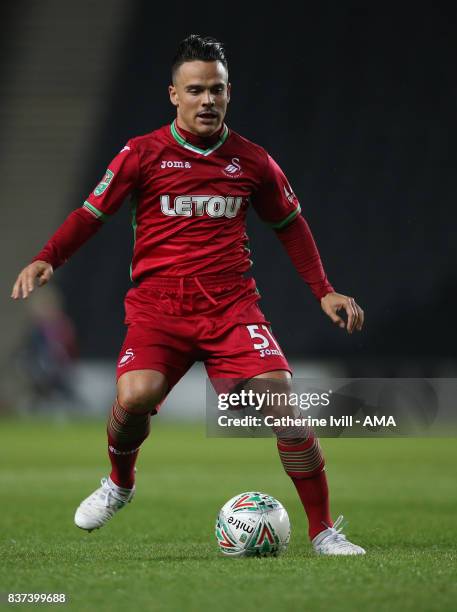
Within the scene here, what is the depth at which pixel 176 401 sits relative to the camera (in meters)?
17.0

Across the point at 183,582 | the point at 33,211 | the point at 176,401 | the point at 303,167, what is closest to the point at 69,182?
the point at 33,211

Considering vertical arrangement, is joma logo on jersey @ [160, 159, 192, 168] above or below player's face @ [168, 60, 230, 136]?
below

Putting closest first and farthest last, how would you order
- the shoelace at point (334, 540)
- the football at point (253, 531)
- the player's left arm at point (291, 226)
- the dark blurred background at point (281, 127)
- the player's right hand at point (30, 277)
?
1. the player's right hand at point (30, 277)
2. the football at point (253, 531)
3. the shoelace at point (334, 540)
4. the player's left arm at point (291, 226)
5. the dark blurred background at point (281, 127)

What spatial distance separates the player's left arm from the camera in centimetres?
518

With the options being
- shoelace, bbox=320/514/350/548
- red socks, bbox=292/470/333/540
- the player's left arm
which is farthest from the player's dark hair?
shoelace, bbox=320/514/350/548

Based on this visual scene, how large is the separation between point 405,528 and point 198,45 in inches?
106

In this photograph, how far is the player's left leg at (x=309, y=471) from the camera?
4.77 meters

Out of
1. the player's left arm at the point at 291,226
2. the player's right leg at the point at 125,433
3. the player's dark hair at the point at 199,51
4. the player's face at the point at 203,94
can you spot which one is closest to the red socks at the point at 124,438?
the player's right leg at the point at 125,433

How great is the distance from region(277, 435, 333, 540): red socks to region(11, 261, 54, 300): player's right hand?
119 cm

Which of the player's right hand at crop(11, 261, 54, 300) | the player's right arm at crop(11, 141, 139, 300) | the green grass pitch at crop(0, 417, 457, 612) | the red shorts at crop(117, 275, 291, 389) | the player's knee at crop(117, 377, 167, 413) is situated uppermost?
the player's right arm at crop(11, 141, 139, 300)

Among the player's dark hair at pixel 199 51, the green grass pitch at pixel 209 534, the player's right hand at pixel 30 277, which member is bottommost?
the green grass pitch at pixel 209 534

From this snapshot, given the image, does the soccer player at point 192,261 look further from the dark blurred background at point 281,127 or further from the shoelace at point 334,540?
the dark blurred background at point 281,127

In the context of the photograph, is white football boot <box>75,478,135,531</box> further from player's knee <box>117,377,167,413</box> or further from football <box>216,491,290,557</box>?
football <box>216,491,290,557</box>

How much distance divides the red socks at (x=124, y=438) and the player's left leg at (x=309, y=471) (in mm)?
575
